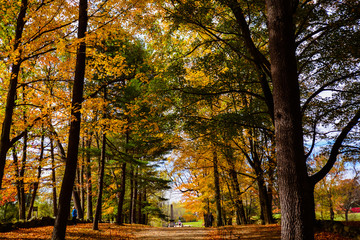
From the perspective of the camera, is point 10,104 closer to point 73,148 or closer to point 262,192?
point 73,148

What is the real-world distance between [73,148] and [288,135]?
6.31 meters

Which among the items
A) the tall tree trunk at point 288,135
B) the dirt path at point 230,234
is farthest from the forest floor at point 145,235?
the tall tree trunk at point 288,135

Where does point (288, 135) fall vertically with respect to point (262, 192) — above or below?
above

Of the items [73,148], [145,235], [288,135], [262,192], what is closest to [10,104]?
[73,148]

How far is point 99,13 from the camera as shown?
8.56m

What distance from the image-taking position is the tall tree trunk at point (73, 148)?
6.53m

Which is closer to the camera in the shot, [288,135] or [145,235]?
[288,135]

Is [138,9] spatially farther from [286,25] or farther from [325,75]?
[325,75]

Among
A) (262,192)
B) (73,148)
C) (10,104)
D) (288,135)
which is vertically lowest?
(262,192)

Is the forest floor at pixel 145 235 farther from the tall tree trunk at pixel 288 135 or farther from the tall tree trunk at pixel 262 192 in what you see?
the tall tree trunk at pixel 288 135

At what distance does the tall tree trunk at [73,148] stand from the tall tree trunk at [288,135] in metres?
5.58

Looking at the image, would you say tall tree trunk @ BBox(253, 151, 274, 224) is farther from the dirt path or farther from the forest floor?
the forest floor

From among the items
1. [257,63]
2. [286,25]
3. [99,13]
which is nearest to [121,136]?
[99,13]

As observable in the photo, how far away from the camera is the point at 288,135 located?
11.4ft
